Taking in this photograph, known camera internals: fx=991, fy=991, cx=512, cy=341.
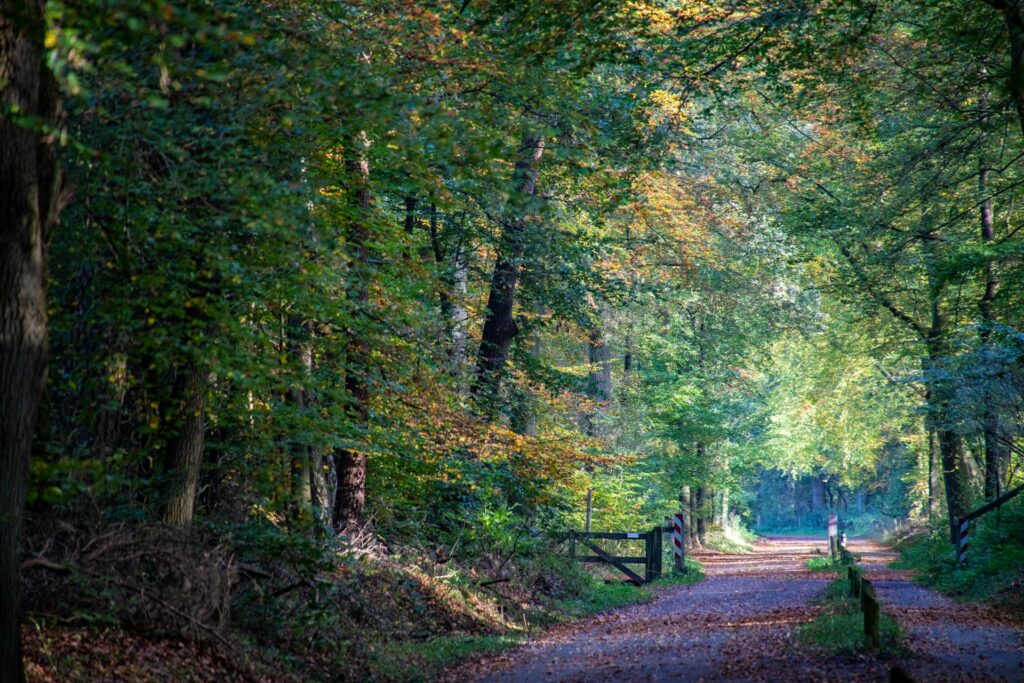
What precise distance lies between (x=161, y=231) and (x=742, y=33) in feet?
26.1

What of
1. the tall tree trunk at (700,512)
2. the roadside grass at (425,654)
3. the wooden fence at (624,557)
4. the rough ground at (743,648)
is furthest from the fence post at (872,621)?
the tall tree trunk at (700,512)

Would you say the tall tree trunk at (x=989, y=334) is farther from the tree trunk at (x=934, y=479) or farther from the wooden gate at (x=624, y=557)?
the tree trunk at (x=934, y=479)

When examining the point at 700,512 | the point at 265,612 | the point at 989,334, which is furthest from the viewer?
the point at 700,512

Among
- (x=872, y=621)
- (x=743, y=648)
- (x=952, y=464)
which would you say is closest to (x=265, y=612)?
(x=743, y=648)

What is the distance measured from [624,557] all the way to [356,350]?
48.7 ft

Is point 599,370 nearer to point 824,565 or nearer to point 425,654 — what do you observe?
point 824,565

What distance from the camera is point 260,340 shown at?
7.94m

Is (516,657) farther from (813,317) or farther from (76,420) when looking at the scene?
(813,317)

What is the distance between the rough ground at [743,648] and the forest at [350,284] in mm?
1098

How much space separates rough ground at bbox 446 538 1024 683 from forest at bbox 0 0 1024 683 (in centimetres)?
110

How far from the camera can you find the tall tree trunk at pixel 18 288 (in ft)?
20.8

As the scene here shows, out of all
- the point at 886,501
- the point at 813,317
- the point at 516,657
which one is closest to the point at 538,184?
the point at 516,657

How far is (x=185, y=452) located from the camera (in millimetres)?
10188

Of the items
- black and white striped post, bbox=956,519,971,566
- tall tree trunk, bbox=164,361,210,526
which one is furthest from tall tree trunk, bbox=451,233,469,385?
black and white striped post, bbox=956,519,971,566
